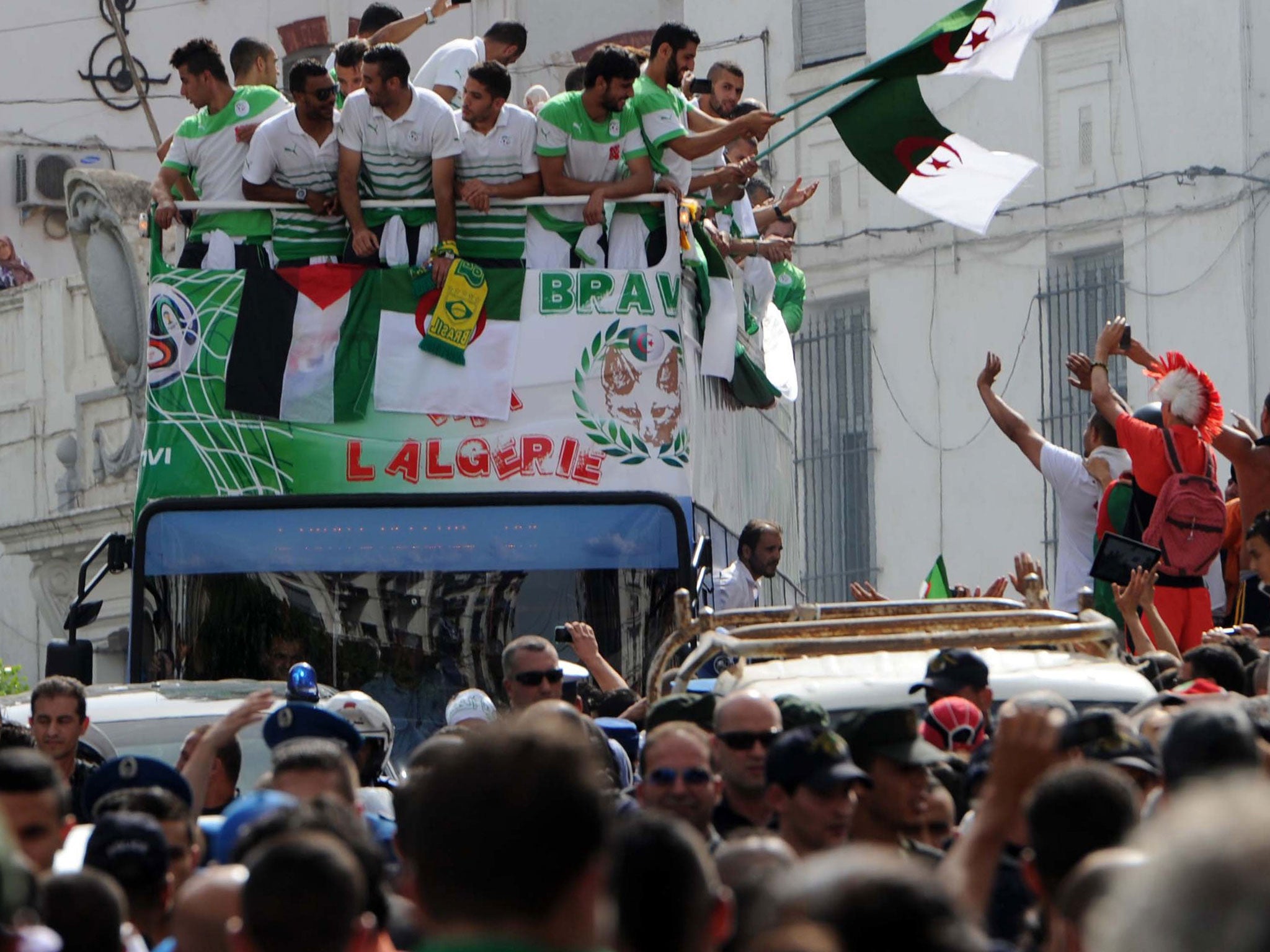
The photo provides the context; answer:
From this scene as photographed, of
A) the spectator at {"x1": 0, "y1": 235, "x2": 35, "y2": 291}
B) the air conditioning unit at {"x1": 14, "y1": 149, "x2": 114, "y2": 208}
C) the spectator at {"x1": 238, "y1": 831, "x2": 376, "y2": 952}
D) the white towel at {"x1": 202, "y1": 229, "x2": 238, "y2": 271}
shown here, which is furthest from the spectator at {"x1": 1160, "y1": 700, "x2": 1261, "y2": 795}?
the air conditioning unit at {"x1": 14, "y1": 149, "x2": 114, "y2": 208}

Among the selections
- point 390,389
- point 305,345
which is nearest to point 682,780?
point 390,389

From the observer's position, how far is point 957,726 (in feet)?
21.9

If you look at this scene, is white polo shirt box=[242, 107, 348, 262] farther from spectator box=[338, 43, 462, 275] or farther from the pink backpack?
the pink backpack

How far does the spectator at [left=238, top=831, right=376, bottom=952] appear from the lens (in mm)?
3408

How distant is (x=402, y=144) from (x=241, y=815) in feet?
21.6

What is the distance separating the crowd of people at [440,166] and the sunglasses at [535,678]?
3.49m

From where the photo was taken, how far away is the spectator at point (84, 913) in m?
3.91

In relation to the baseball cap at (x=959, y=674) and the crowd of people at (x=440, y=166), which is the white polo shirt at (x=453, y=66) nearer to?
the crowd of people at (x=440, y=166)

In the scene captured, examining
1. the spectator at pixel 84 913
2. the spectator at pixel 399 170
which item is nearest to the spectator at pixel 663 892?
the spectator at pixel 84 913

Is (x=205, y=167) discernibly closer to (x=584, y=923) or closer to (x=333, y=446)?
(x=333, y=446)

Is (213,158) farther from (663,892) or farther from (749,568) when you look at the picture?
(663,892)

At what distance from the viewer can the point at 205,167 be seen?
1145cm

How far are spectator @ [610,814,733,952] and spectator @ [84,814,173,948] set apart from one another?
4.35 feet

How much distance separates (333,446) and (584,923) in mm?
8208
